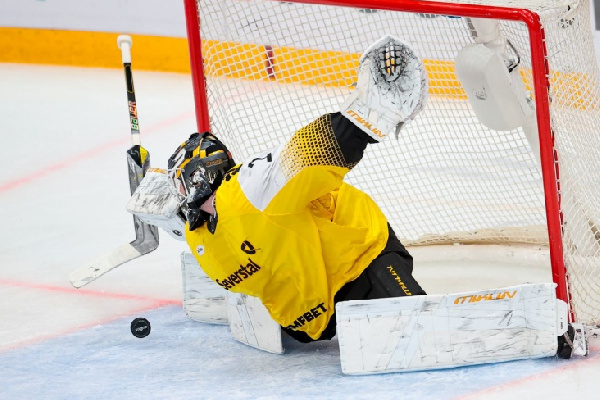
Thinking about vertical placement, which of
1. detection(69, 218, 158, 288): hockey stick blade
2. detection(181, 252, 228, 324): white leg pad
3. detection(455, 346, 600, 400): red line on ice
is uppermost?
detection(69, 218, 158, 288): hockey stick blade

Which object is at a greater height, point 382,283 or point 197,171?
point 197,171

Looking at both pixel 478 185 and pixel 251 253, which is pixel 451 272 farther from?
pixel 251 253

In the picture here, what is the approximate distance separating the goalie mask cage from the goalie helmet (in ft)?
A: 1.60

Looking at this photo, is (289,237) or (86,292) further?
(86,292)

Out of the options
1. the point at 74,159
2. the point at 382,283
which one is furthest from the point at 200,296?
the point at 74,159

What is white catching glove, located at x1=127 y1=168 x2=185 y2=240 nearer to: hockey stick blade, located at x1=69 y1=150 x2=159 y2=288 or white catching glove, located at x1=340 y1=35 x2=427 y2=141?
hockey stick blade, located at x1=69 y1=150 x2=159 y2=288

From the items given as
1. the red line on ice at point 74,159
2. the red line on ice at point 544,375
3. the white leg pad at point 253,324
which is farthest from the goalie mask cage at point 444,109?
the red line on ice at point 74,159

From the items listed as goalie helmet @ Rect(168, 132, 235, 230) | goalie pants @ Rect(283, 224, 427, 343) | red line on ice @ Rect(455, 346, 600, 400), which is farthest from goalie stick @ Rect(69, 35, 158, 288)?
red line on ice @ Rect(455, 346, 600, 400)

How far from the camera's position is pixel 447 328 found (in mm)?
2934

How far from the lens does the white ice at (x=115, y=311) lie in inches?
115

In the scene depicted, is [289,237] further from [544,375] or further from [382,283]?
[544,375]

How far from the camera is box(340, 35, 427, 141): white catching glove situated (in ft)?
7.93

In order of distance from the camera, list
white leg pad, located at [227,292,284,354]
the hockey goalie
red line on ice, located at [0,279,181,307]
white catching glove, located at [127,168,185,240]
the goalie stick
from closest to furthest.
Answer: the hockey goalie, white leg pad, located at [227,292,284,354], white catching glove, located at [127,168,185,240], the goalie stick, red line on ice, located at [0,279,181,307]

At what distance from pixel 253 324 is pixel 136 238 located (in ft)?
1.96
